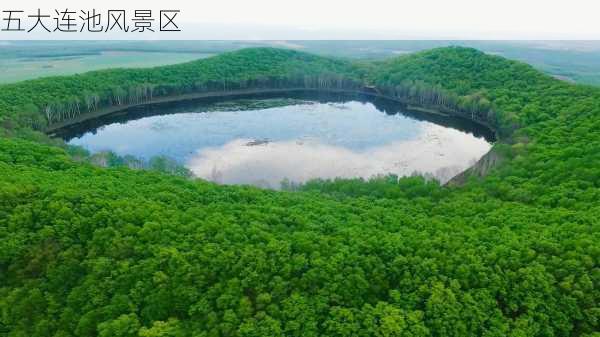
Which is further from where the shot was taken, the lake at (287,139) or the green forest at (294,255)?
the lake at (287,139)

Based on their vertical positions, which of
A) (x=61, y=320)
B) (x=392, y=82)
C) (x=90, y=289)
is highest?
(x=392, y=82)

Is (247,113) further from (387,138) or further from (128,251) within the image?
(128,251)

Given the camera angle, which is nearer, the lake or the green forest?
the green forest

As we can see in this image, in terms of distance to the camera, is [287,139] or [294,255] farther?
[287,139]

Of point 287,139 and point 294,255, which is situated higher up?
point 287,139

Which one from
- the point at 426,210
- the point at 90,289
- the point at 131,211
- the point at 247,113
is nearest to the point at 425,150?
the point at 426,210
